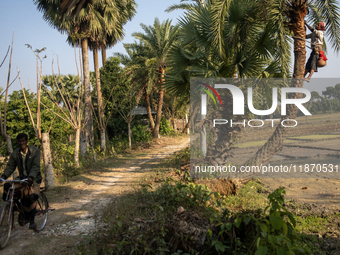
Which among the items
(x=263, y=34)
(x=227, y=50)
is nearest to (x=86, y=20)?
(x=227, y=50)

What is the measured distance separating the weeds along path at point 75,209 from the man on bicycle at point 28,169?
1.34 ft

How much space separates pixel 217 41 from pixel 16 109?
1087 cm

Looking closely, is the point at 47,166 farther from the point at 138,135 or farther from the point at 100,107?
the point at 138,135

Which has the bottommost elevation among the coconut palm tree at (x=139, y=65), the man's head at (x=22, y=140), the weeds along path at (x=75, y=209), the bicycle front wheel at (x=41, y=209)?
the weeds along path at (x=75, y=209)

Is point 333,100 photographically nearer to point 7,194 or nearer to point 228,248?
point 228,248

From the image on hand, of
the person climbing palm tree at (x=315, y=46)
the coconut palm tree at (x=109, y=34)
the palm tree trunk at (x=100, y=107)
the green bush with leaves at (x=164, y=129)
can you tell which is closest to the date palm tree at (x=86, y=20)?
the coconut palm tree at (x=109, y=34)

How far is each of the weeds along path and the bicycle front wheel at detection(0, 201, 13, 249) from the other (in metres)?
0.15

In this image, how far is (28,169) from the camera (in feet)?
16.3

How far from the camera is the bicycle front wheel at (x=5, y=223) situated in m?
4.32

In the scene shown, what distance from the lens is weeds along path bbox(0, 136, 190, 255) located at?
446cm

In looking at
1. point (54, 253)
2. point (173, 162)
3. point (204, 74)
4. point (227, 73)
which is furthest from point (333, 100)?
point (54, 253)

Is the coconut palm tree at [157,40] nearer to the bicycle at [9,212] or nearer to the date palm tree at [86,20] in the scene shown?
the date palm tree at [86,20]

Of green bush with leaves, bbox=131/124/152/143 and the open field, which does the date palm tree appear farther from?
the open field

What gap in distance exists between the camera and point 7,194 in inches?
177
